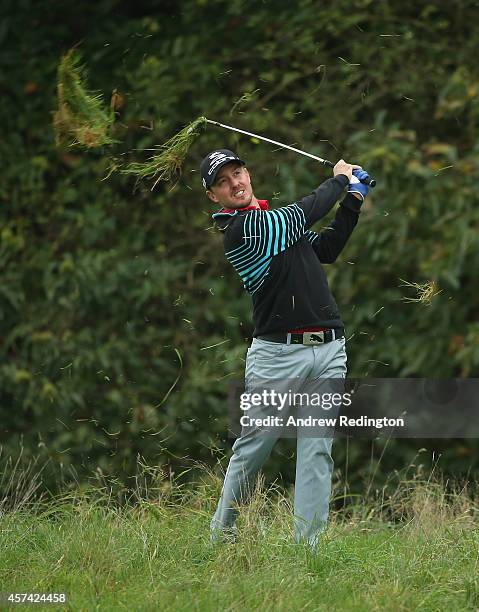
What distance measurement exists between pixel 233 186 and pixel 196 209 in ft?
10.1

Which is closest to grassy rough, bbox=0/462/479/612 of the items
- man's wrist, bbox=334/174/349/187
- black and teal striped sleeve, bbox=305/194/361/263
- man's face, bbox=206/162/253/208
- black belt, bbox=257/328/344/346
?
black belt, bbox=257/328/344/346

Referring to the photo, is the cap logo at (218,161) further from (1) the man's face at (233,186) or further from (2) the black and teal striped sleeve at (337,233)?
(2) the black and teal striped sleeve at (337,233)

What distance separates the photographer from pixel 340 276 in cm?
770

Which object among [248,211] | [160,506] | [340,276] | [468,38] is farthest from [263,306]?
[468,38]

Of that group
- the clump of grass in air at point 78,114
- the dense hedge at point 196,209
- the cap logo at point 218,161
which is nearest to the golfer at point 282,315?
the cap logo at point 218,161

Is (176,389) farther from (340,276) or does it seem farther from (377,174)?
(377,174)

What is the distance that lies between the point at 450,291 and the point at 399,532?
2307 mm

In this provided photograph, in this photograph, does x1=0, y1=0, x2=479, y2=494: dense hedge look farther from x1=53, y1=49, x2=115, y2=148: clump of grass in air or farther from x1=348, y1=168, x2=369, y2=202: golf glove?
x1=348, y1=168, x2=369, y2=202: golf glove

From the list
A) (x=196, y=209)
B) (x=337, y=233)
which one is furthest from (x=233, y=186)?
(x=196, y=209)

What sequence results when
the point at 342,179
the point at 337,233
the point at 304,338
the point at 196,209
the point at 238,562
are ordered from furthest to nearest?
the point at 196,209, the point at 337,233, the point at 342,179, the point at 304,338, the point at 238,562

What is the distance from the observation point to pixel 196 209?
27.1 ft

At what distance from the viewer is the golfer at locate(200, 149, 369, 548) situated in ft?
16.5

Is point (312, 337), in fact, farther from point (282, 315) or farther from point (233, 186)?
point (233, 186)

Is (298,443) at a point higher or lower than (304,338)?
lower
